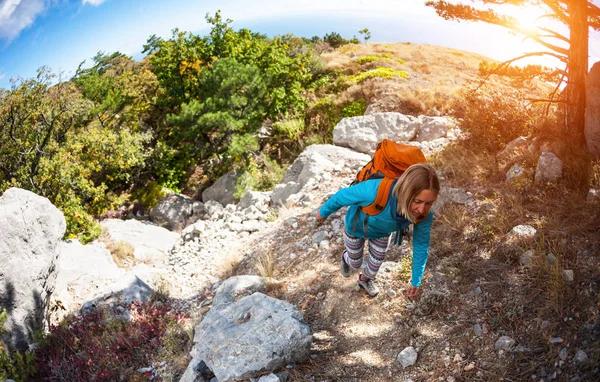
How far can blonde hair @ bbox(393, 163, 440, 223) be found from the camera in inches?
111

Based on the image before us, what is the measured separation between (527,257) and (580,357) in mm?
1338

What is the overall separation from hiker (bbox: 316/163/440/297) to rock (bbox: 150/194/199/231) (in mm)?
9563

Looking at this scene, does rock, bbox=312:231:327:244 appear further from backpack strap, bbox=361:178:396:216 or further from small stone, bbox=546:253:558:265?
small stone, bbox=546:253:558:265

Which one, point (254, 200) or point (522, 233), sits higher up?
point (522, 233)

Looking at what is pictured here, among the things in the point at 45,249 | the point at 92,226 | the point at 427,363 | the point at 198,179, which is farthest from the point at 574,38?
the point at 198,179

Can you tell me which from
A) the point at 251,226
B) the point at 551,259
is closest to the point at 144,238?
the point at 251,226

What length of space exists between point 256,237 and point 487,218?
4350 mm

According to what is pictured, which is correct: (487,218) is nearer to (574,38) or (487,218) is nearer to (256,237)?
(574,38)

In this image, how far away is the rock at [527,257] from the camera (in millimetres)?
4000

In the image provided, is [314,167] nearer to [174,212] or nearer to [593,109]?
[593,109]

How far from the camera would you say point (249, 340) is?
3.72m

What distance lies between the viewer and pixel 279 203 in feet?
29.6

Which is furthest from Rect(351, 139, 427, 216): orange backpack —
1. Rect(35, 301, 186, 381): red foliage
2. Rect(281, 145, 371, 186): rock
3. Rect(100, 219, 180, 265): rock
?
Rect(100, 219, 180, 265): rock

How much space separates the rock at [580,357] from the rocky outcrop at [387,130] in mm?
6751
